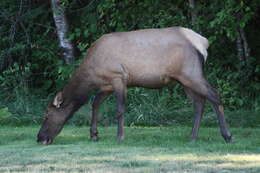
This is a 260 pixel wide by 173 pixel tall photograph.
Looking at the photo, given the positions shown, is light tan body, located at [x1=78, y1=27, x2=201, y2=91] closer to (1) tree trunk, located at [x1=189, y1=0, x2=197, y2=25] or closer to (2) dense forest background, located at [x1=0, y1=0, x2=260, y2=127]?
(2) dense forest background, located at [x1=0, y1=0, x2=260, y2=127]

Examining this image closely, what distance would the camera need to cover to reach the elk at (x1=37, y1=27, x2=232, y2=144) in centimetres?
1001

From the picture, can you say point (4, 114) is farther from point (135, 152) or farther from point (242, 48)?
point (242, 48)

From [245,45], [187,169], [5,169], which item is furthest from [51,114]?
[245,45]

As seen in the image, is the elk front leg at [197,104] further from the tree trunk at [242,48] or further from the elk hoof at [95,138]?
the tree trunk at [242,48]

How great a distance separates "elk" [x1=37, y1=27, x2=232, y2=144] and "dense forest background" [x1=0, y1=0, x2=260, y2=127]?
191 centimetres

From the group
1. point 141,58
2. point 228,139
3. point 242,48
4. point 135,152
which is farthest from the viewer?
point 242,48

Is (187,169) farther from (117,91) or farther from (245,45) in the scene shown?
(245,45)

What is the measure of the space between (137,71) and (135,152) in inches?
86.2

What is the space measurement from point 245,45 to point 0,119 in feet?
18.0

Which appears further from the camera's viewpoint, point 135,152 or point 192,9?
point 192,9

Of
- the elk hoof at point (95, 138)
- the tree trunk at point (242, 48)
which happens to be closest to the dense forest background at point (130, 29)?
the tree trunk at point (242, 48)

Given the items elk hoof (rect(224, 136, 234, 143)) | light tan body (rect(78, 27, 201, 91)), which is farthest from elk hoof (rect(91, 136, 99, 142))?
elk hoof (rect(224, 136, 234, 143))

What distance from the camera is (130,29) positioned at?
1540 centimetres

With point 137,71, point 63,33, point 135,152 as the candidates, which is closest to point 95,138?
point 137,71
